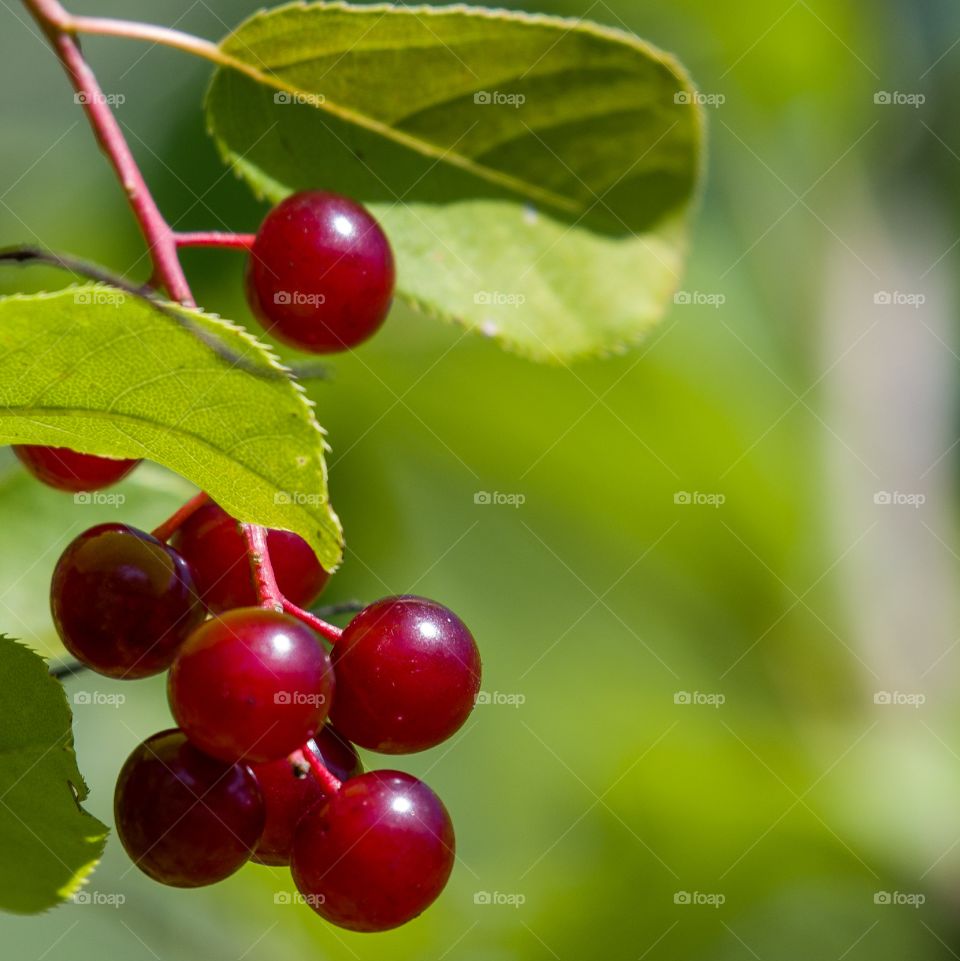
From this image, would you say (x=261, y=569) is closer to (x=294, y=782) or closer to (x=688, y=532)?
(x=294, y=782)

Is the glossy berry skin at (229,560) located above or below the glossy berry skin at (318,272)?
below

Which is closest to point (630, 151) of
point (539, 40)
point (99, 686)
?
point (539, 40)

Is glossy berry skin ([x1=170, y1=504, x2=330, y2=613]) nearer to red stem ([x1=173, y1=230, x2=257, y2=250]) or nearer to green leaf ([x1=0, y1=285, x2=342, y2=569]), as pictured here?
green leaf ([x1=0, y1=285, x2=342, y2=569])

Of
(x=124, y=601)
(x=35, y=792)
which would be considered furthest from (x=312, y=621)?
(x=35, y=792)

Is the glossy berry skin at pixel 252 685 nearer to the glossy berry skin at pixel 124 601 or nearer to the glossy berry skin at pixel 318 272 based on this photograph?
the glossy berry skin at pixel 124 601

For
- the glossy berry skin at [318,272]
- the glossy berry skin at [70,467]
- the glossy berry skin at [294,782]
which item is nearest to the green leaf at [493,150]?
the glossy berry skin at [318,272]

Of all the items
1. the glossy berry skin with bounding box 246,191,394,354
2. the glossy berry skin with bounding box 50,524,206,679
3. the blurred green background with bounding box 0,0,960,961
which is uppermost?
the glossy berry skin with bounding box 246,191,394,354

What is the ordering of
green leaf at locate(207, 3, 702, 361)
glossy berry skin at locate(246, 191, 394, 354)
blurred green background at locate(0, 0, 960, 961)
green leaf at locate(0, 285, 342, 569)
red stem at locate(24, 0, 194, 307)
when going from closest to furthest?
1. green leaf at locate(0, 285, 342, 569)
2. red stem at locate(24, 0, 194, 307)
3. glossy berry skin at locate(246, 191, 394, 354)
4. green leaf at locate(207, 3, 702, 361)
5. blurred green background at locate(0, 0, 960, 961)

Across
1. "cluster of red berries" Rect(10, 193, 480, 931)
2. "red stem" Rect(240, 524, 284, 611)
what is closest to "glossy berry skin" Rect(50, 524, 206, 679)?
"cluster of red berries" Rect(10, 193, 480, 931)
